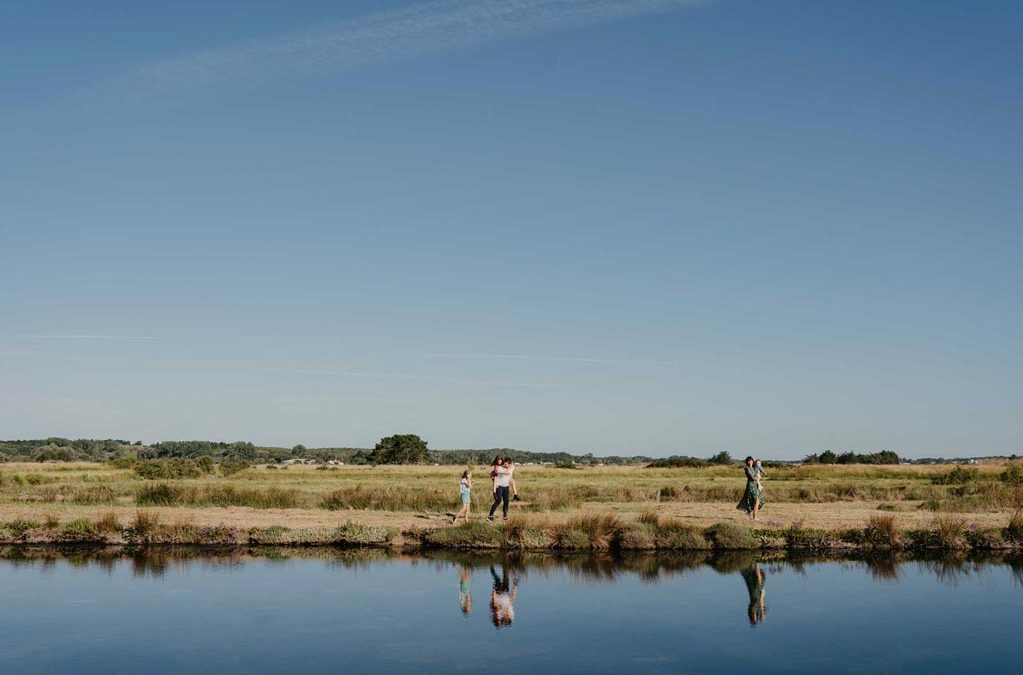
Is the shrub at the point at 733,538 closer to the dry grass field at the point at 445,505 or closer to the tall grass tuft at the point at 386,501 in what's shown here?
the dry grass field at the point at 445,505

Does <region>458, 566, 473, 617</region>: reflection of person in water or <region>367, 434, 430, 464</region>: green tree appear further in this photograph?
<region>367, 434, 430, 464</region>: green tree

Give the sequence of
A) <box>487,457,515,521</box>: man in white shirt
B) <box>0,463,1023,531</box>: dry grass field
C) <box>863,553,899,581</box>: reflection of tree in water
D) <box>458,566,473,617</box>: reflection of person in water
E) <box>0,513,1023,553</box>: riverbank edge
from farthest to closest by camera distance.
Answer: <box>0,463,1023,531</box>: dry grass field, <box>487,457,515,521</box>: man in white shirt, <box>0,513,1023,553</box>: riverbank edge, <box>863,553,899,581</box>: reflection of tree in water, <box>458,566,473,617</box>: reflection of person in water

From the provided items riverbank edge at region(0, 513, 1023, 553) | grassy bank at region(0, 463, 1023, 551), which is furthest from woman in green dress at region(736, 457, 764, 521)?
riverbank edge at region(0, 513, 1023, 553)

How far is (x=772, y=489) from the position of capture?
1804 inches

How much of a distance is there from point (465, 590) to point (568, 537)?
20.0 ft

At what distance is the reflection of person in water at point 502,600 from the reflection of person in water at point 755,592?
4250 millimetres

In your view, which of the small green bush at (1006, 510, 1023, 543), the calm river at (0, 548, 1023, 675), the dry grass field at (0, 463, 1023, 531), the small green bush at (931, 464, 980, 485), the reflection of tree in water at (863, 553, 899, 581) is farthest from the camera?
the small green bush at (931, 464, 980, 485)

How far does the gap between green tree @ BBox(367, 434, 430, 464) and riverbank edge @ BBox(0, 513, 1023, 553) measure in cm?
7884

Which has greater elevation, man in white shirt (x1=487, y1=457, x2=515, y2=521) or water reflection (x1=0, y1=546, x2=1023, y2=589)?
man in white shirt (x1=487, y1=457, x2=515, y2=521)

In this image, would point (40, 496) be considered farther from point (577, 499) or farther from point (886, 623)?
point (886, 623)

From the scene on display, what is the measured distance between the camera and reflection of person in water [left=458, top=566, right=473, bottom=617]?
57.1ft

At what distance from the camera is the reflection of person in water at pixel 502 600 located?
16.5 m

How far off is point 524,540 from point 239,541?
7863 mm

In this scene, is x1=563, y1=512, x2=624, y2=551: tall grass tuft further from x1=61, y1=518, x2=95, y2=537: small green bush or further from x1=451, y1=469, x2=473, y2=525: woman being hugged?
x1=61, y1=518, x2=95, y2=537: small green bush
